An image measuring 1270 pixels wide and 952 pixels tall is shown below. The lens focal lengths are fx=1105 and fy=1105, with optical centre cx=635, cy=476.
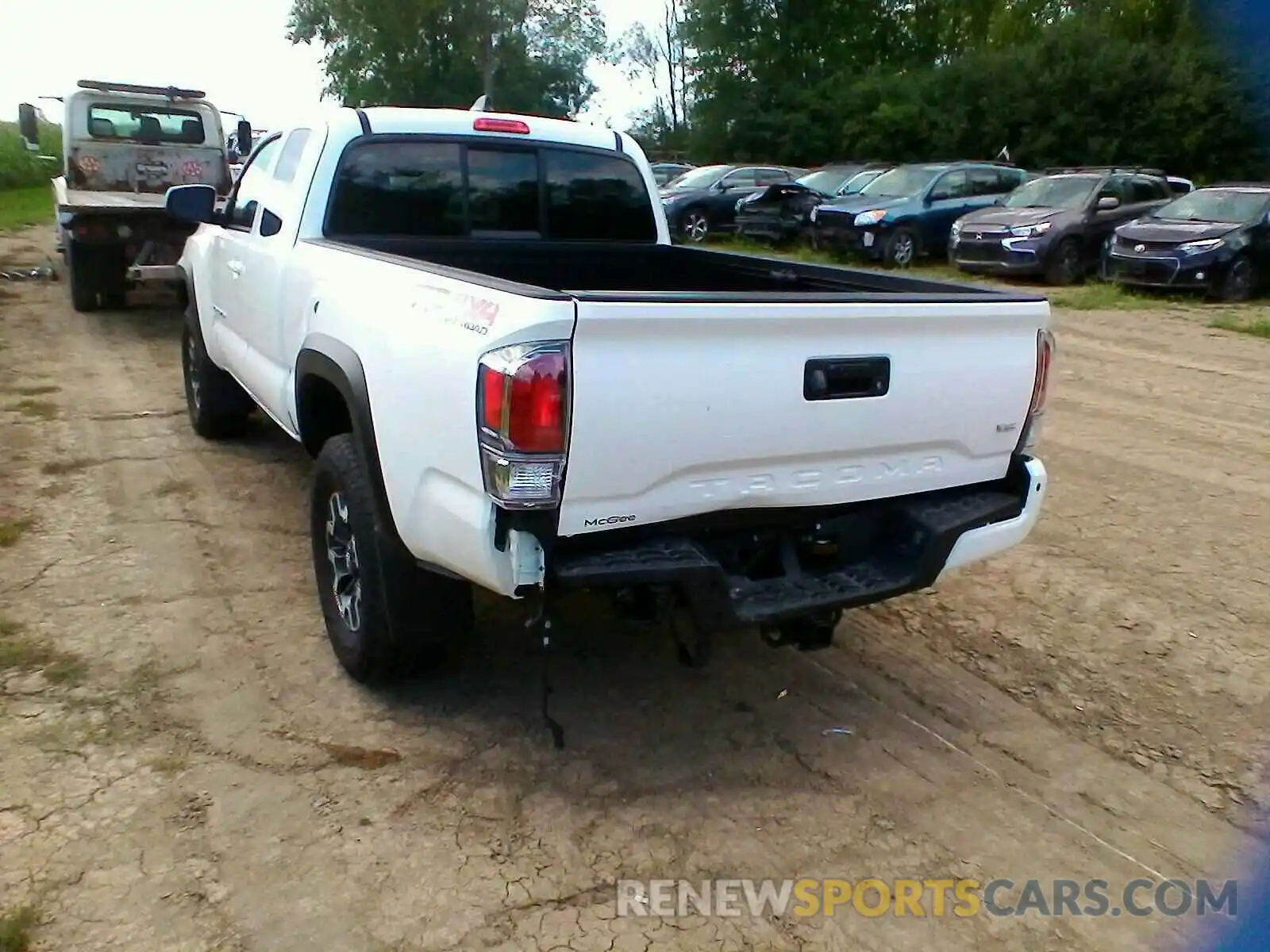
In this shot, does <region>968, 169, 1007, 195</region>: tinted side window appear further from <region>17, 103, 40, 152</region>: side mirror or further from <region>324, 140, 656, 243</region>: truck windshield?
<region>324, 140, 656, 243</region>: truck windshield

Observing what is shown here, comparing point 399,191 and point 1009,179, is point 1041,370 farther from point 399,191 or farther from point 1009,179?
point 1009,179

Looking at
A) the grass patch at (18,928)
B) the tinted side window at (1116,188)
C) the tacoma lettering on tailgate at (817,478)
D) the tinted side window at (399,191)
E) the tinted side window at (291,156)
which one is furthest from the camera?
the tinted side window at (1116,188)

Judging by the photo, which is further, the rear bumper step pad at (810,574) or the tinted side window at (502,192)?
the tinted side window at (502,192)

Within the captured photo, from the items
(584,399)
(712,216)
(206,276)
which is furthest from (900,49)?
(584,399)

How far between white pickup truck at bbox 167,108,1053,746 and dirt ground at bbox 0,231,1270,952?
42 centimetres

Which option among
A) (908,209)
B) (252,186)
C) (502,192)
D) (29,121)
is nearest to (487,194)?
(502,192)

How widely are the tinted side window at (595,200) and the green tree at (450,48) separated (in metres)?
42.1

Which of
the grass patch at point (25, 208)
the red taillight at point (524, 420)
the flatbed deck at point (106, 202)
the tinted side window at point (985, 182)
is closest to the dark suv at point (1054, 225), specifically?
the tinted side window at point (985, 182)

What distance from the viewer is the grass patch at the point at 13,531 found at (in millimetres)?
5057

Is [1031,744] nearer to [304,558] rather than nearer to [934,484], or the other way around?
[934,484]

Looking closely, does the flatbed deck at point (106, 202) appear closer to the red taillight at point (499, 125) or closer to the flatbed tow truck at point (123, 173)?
the flatbed tow truck at point (123, 173)

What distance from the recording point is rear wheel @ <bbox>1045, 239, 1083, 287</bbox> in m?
15.2

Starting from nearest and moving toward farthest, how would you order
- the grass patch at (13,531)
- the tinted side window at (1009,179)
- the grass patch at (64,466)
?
the grass patch at (13,531)
the grass patch at (64,466)
the tinted side window at (1009,179)

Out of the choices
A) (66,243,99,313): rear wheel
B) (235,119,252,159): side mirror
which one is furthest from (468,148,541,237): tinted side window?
(235,119,252,159): side mirror
